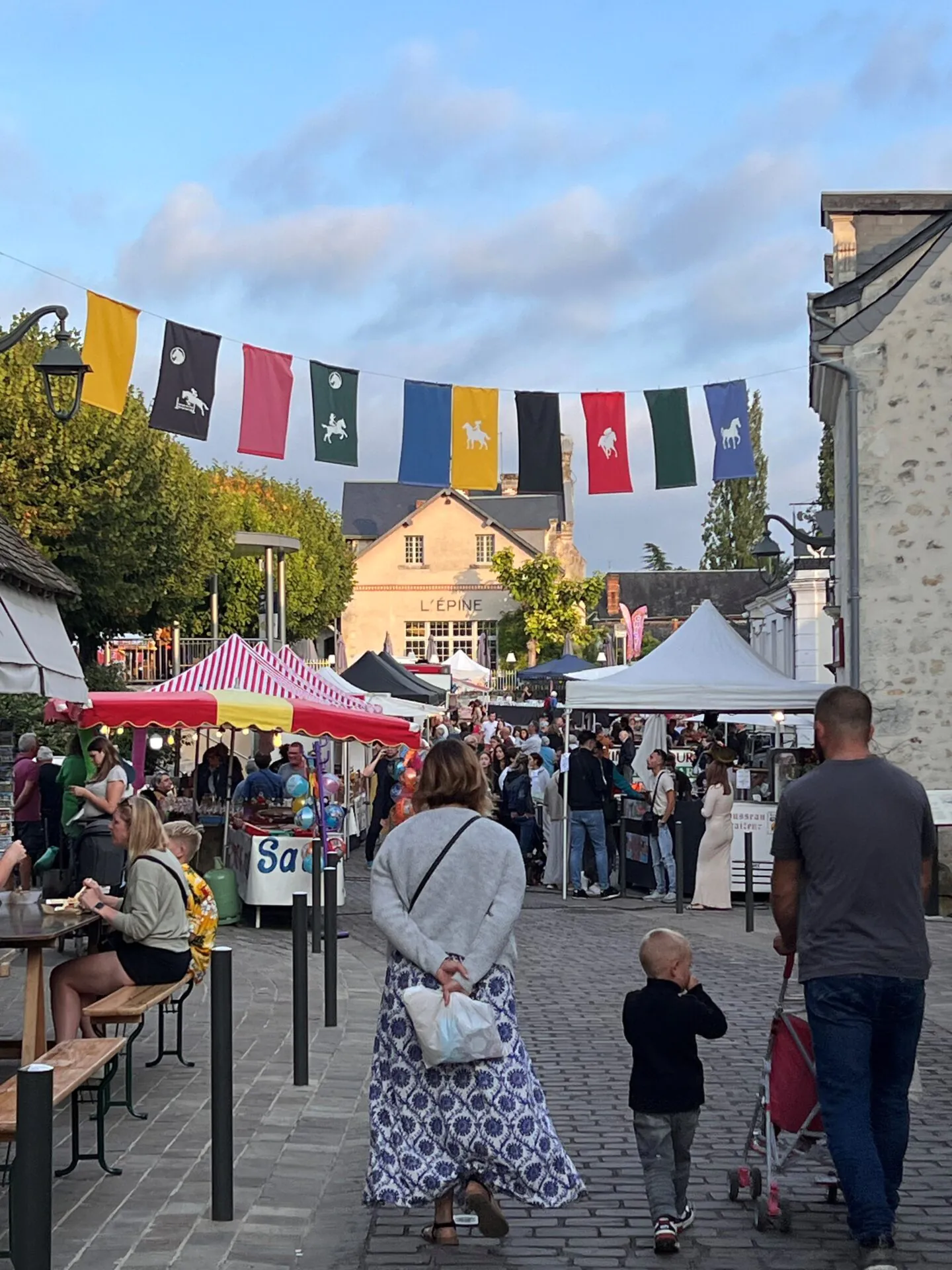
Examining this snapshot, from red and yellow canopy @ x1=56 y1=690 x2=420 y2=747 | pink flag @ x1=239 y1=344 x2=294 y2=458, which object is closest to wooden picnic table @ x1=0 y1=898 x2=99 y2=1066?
red and yellow canopy @ x1=56 y1=690 x2=420 y2=747

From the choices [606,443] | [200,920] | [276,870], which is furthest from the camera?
[606,443]

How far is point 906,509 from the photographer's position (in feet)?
58.9

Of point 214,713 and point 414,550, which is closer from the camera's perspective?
point 214,713

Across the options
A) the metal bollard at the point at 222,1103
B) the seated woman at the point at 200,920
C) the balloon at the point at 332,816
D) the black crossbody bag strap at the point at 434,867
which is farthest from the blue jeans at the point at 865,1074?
the balloon at the point at 332,816

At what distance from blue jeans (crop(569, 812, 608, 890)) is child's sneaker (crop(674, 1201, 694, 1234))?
1337cm

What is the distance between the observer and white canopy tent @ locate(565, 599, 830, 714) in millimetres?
18562

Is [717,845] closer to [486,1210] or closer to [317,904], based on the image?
[317,904]

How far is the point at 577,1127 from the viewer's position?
24.4 ft

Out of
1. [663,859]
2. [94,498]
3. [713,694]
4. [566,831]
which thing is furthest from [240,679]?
[94,498]

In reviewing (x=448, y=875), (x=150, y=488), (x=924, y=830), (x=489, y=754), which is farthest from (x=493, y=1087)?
(x=150, y=488)

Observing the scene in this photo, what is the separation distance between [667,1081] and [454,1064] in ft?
2.41

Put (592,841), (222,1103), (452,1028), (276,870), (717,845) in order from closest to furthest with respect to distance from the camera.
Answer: (452,1028) < (222,1103) < (276,870) < (717,845) < (592,841)

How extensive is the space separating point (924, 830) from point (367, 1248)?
2.43 m

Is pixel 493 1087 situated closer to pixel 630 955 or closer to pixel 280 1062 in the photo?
pixel 280 1062
